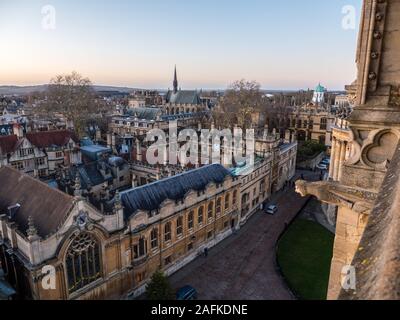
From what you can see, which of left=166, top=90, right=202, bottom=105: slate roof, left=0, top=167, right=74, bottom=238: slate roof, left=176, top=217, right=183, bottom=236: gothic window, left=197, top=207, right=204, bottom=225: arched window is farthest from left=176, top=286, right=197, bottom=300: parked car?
left=166, top=90, right=202, bottom=105: slate roof

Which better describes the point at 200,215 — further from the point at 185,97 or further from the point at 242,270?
the point at 185,97

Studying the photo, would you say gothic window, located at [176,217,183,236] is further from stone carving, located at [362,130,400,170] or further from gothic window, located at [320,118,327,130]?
gothic window, located at [320,118,327,130]

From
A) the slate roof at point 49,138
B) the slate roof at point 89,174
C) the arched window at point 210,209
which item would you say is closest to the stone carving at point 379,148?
the arched window at point 210,209

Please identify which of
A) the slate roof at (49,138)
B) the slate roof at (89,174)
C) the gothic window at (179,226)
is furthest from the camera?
the slate roof at (49,138)

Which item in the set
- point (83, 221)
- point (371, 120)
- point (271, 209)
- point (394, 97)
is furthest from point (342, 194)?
point (271, 209)

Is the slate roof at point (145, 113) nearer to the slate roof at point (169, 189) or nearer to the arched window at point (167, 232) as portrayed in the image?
the slate roof at point (169, 189)
